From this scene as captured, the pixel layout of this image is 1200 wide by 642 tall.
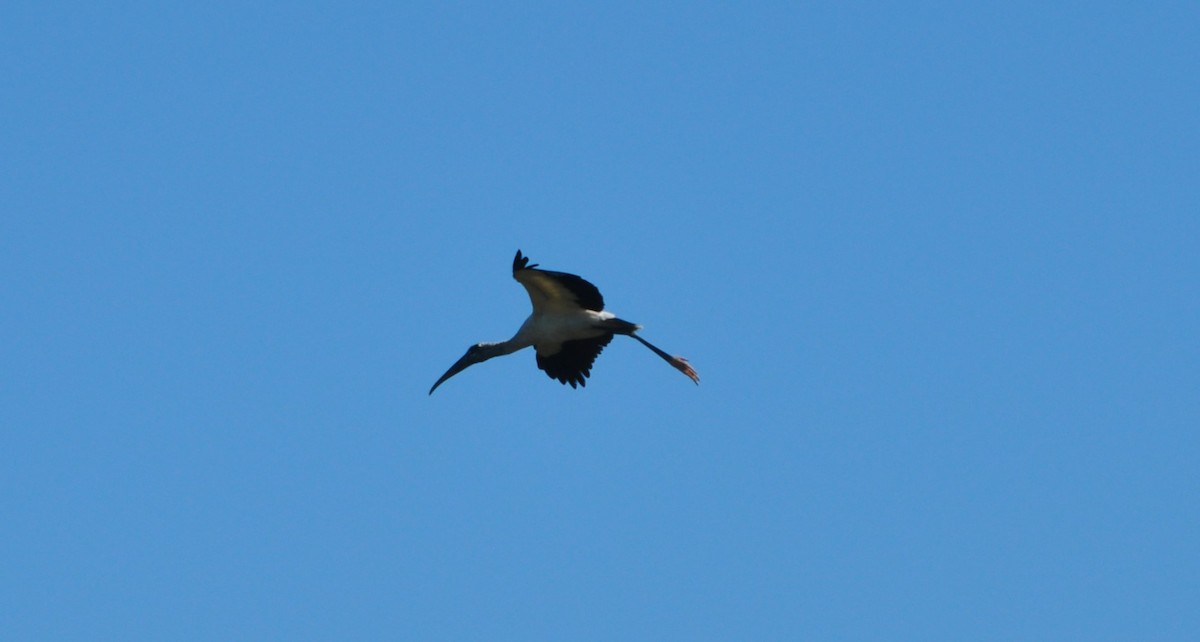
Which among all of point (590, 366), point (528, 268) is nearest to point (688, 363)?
point (590, 366)

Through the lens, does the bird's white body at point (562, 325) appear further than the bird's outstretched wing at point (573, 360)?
No

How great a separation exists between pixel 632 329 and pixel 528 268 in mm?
2372

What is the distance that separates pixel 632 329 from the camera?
3891 centimetres

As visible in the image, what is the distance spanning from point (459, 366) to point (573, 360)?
1.63 metres

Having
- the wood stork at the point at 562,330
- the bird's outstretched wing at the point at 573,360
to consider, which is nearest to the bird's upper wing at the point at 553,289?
the wood stork at the point at 562,330

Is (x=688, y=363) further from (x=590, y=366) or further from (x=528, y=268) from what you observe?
(x=528, y=268)

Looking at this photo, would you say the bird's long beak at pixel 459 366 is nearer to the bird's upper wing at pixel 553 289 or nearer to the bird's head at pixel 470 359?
the bird's head at pixel 470 359

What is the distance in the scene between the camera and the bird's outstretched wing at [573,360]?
39812 mm

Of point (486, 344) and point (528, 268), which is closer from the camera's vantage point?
point (528, 268)

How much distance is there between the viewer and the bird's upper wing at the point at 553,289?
3731 cm

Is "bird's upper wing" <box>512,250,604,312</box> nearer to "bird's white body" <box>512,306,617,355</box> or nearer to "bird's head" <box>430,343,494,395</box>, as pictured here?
"bird's white body" <box>512,306,617,355</box>

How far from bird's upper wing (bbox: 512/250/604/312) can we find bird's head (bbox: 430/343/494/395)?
1.30 metres

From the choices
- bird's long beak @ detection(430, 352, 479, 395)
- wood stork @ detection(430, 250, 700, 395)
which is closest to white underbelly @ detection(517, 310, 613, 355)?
wood stork @ detection(430, 250, 700, 395)

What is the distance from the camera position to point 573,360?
131 feet
